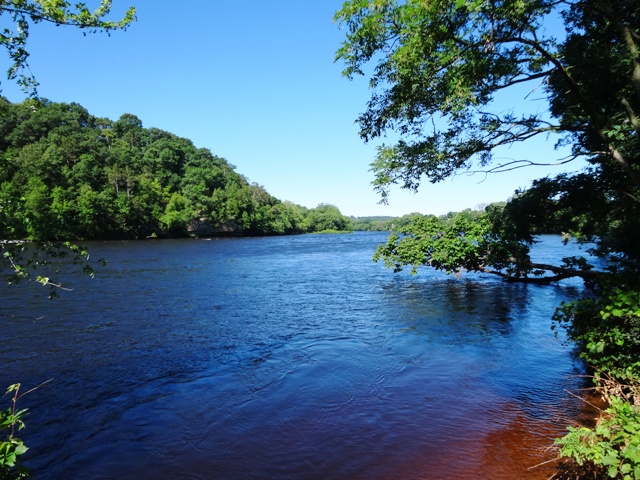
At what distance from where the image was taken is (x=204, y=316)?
1575cm

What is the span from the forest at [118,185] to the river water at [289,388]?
130 ft

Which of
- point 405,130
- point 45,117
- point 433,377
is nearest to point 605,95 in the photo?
point 405,130

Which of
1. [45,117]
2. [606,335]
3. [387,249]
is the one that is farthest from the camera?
[45,117]

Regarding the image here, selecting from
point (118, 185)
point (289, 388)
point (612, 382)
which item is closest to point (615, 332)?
point (612, 382)

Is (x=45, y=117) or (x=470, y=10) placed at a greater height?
(x=45, y=117)

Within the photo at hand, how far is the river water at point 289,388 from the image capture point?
19.3 feet

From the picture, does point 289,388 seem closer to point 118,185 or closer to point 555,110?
point 555,110

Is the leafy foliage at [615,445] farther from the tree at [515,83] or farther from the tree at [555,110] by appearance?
the tree at [515,83]

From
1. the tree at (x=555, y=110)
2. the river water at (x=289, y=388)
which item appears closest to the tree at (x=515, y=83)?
the tree at (x=555, y=110)

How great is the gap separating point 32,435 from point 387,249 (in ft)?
68.7

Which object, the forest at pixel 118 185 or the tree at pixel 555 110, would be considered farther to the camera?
the forest at pixel 118 185

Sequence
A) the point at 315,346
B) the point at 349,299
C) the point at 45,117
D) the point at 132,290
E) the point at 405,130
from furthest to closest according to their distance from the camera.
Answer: the point at 45,117 < the point at 132,290 < the point at 349,299 < the point at 315,346 < the point at 405,130

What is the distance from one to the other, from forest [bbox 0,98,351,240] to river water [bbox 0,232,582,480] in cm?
3958

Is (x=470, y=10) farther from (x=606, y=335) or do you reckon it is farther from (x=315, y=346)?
(x=315, y=346)
